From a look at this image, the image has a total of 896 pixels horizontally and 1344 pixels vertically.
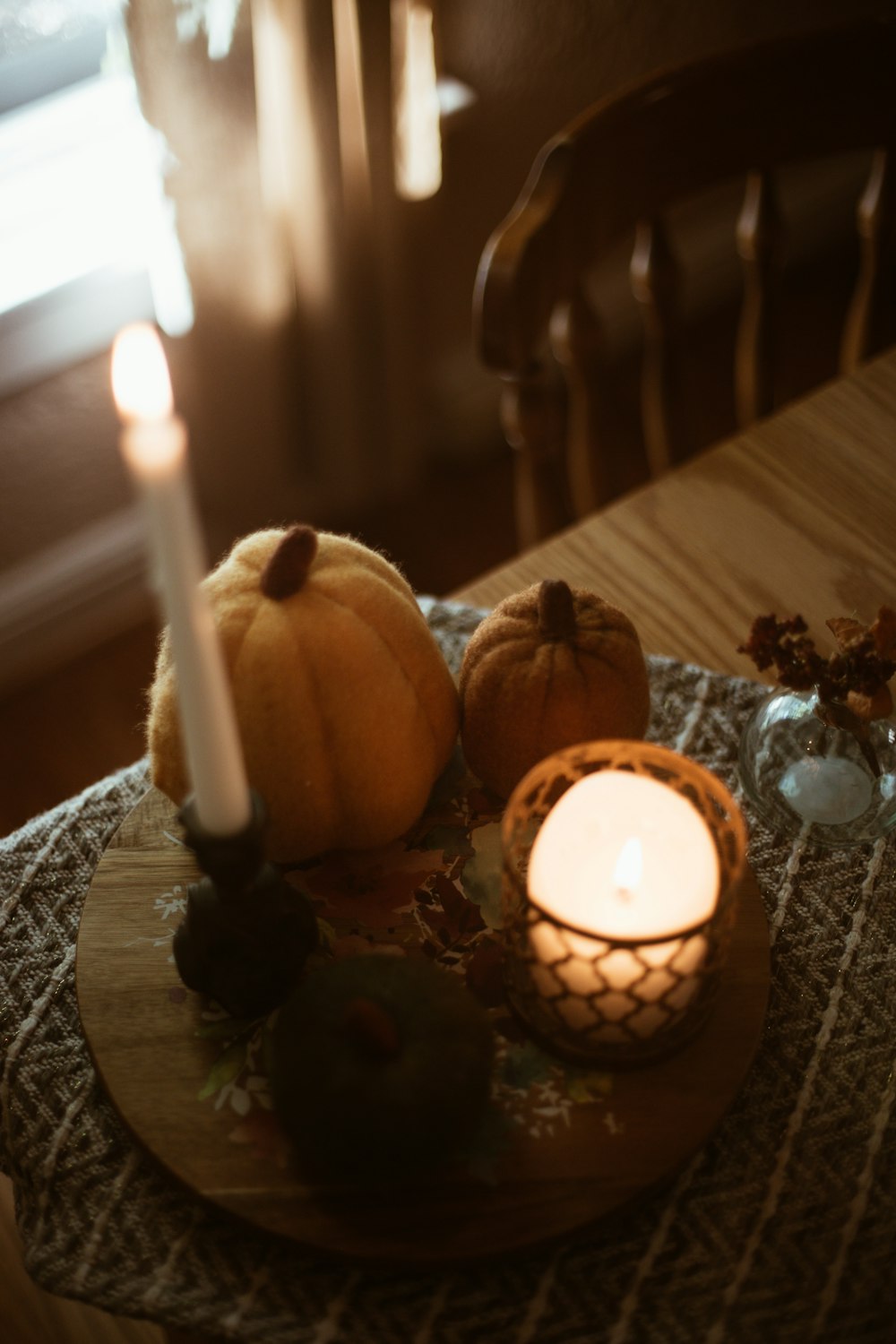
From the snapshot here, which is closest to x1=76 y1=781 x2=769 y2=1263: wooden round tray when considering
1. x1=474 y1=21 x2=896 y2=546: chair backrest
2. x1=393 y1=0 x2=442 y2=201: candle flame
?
x1=474 y1=21 x2=896 y2=546: chair backrest

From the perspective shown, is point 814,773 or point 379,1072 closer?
point 379,1072

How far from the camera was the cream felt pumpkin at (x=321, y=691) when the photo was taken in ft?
1.72

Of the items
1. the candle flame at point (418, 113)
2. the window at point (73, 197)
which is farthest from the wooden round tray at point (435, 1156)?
the candle flame at point (418, 113)

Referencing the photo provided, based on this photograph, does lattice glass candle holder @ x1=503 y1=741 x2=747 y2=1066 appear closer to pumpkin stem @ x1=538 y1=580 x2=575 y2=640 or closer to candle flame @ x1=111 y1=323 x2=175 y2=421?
pumpkin stem @ x1=538 y1=580 x2=575 y2=640

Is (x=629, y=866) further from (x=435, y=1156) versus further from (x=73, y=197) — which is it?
(x=73, y=197)

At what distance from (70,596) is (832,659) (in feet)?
4.25

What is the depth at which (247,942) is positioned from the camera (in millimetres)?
509

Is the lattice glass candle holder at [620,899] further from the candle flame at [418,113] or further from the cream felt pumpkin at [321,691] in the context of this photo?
the candle flame at [418,113]

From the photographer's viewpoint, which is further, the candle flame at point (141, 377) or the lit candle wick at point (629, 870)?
the lit candle wick at point (629, 870)

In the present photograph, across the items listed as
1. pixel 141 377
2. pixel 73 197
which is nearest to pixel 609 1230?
pixel 141 377

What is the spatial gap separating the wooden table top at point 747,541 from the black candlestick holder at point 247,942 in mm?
354

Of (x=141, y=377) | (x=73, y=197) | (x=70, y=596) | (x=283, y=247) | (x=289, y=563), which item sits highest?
(x=141, y=377)

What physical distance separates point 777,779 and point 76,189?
113 cm

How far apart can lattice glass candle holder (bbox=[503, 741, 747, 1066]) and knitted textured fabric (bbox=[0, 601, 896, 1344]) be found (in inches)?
2.7
